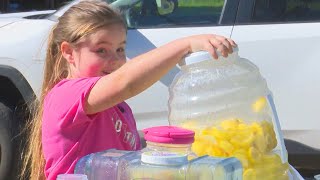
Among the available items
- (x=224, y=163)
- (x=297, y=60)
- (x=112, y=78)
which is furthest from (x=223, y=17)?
(x=224, y=163)

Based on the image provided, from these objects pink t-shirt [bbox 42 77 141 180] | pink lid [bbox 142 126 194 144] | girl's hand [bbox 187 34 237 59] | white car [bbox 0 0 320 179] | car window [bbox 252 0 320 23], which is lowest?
white car [bbox 0 0 320 179]

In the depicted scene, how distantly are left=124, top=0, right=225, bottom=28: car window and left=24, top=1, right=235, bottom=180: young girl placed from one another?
243 centimetres

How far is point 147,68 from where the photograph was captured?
186 centimetres

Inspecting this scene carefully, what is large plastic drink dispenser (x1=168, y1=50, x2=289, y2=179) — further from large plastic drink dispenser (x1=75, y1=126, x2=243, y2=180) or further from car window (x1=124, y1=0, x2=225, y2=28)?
car window (x1=124, y1=0, x2=225, y2=28)

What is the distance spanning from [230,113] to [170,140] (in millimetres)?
456

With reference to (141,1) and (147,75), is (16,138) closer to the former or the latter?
(141,1)

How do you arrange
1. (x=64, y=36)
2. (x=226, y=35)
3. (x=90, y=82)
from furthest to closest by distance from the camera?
(x=226, y=35) → (x=64, y=36) → (x=90, y=82)

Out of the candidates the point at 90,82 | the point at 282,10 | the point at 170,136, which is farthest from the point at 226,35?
the point at 170,136

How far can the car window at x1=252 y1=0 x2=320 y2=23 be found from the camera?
4672 millimetres

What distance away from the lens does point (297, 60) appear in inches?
180

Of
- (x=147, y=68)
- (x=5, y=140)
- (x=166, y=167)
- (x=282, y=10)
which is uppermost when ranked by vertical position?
(x=147, y=68)

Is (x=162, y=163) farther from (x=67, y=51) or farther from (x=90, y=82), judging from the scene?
(x=67, y=51)

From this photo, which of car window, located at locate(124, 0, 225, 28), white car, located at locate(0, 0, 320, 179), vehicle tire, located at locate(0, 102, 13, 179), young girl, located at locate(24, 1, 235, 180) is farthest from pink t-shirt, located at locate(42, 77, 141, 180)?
vehicle tire, located at locate(0, 102, 13, 179)

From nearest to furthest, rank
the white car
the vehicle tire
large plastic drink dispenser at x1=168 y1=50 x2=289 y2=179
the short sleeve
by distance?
large plastic drink dispenser at x1=168 y1=50 x2=289 y2=179
the short sleeve
the white car
the vehicle tire
